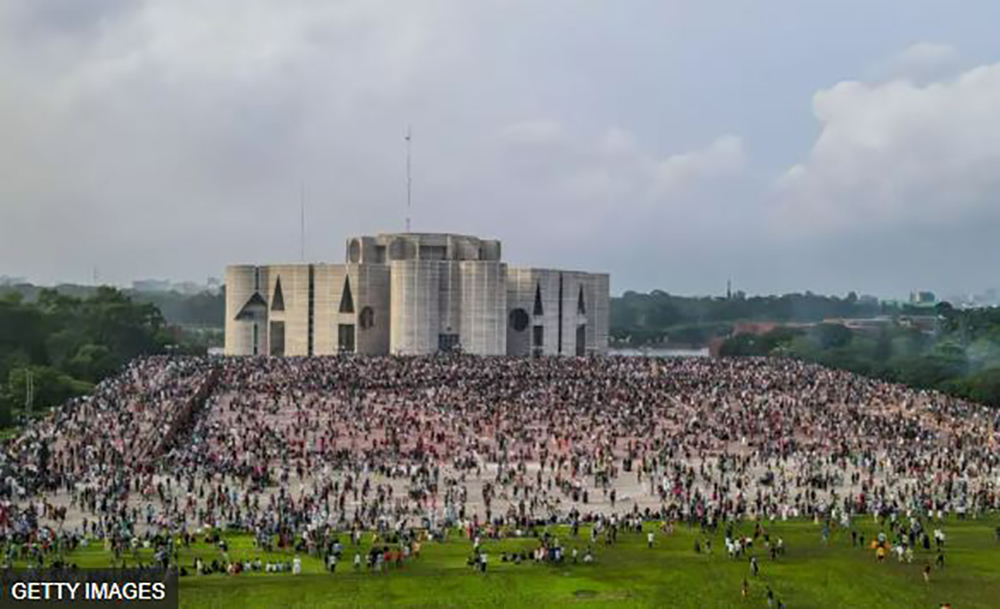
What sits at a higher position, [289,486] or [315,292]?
[315,292]

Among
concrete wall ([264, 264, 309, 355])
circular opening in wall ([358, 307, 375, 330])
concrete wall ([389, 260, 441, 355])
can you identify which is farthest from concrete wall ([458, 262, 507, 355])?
concrete wall ([264, 264, 309, 355])

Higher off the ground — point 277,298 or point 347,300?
point 277,298

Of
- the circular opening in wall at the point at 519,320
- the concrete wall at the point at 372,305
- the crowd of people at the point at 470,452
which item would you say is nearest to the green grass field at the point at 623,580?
the crowd of people at the point at 470,452

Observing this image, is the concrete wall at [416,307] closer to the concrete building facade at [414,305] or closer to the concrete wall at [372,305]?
the concrete building facade at [414,305]

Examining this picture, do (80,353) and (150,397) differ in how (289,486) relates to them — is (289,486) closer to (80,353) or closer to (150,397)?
(150,397)

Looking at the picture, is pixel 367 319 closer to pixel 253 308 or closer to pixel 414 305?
pixel 414 305

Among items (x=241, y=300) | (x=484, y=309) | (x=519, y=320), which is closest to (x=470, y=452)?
(x=484, y=309)

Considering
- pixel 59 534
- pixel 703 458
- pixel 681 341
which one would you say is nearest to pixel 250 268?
pixel 703 458

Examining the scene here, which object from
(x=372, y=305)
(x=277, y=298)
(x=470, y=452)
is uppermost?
(x=277, y=298)
